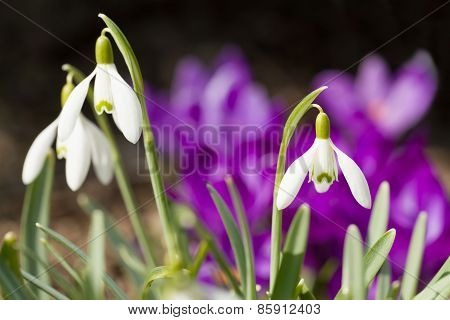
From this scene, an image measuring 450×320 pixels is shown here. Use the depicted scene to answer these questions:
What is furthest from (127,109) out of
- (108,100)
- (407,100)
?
(407,100)

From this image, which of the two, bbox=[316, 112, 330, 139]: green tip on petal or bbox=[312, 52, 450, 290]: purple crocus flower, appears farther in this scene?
bbox=[312, 52, 450, 290]: purple crocus flower

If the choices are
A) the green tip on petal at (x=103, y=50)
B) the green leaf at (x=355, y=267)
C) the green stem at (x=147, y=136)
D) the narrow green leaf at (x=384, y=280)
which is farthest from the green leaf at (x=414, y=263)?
the green tip on petal at (x=103, y=50)

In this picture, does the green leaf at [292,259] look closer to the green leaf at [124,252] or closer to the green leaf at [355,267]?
the green leaf at [355,267]

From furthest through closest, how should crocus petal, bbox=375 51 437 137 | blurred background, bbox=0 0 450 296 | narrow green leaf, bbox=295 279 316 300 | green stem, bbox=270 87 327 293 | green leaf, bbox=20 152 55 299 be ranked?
blurred background, bbox=0 0 450 296
crocus petal, bbox=375 51 437 137
green leaf, bbox=20 152 55 299
narrow green leaf, bbox=295 279 316 300
green stem, bbox=270 87 327 293

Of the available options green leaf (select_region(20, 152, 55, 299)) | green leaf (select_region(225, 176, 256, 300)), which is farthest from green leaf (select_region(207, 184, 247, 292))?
green leaf (select_region(20, 152, 55, 299))

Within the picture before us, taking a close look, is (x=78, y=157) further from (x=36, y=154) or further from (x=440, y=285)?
(x=440, y=285)

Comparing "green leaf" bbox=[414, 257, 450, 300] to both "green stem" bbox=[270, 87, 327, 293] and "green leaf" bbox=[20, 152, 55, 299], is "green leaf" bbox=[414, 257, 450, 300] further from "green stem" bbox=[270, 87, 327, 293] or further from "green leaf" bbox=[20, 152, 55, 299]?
"green leaf" bbox=[20, 152, 55, 299]
